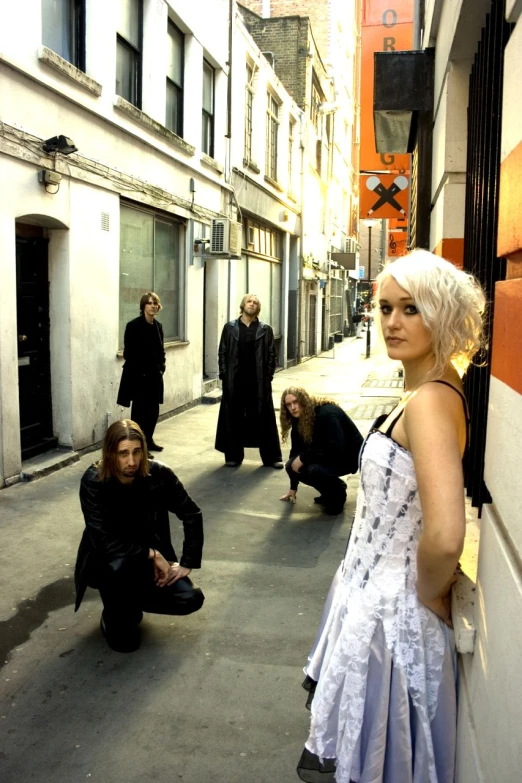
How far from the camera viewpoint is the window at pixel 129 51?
9680mm

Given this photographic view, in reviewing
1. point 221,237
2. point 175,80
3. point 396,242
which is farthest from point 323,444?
point 396,242

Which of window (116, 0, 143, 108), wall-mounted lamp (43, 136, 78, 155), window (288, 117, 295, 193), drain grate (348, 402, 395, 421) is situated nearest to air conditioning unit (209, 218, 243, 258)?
window (116, 0, 143, 108)

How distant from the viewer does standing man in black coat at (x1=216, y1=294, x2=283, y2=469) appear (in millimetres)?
8289

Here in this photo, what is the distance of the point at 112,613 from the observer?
3936 mm

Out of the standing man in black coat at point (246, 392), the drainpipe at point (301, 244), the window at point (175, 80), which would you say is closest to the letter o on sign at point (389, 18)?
the window at point (175, 80)

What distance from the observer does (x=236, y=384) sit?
834 cm

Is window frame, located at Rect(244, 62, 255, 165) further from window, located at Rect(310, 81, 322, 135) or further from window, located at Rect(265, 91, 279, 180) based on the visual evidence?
window, located at Rect(310, 81, 322, 135)

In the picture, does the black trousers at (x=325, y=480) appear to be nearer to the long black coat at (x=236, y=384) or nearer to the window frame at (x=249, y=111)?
the long black coat at (x=236, y=384)

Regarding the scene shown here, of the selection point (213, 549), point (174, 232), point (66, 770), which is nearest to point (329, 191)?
point (174, 232)

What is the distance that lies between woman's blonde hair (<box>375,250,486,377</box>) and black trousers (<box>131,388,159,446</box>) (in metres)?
6.85

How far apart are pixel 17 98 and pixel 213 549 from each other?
4685 mm

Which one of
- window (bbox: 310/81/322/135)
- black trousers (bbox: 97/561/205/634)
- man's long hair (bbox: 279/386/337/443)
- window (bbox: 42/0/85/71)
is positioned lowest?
black trousers (bbox: 97/561/205/634)

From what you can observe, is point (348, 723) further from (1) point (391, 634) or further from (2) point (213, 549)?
(2) point (213, 549)

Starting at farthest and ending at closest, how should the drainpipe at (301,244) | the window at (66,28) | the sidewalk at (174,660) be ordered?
1. the drainpipe at (301,244)
2. the window at (66,28)
3. the sidewalk at (174,660)
